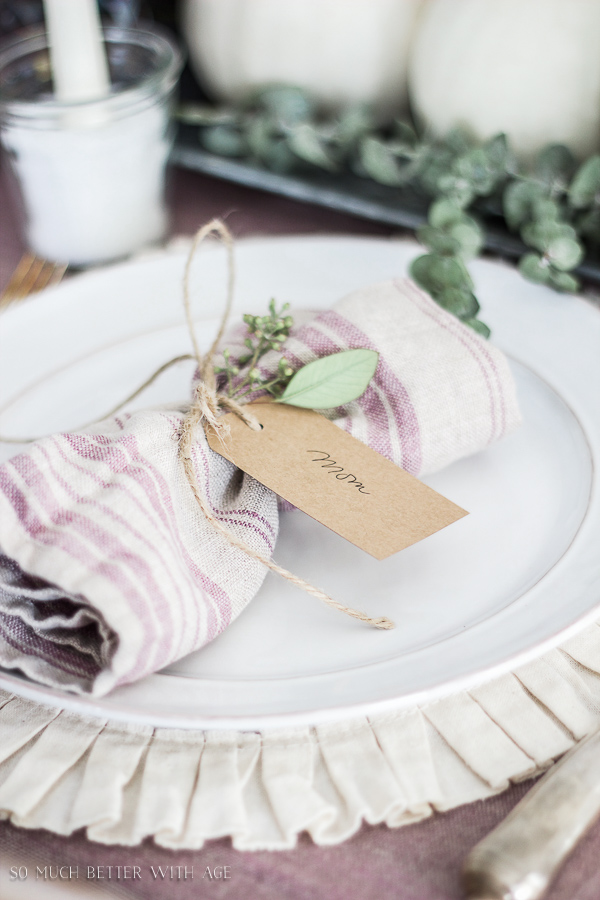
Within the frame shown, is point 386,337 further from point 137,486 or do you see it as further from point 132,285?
point 132,285

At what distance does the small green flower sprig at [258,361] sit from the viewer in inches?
19.2

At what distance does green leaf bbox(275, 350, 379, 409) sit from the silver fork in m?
0.42

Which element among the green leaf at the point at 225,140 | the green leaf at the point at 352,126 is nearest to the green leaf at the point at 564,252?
the green leaf at the point at 352,126

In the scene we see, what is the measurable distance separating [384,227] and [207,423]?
0.50 meters

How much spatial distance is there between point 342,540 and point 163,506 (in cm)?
13

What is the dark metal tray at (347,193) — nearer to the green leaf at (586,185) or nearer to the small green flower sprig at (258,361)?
the green leaf at (586,185)

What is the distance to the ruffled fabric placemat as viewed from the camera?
0.35m

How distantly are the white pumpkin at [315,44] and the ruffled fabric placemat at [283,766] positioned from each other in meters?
0.68

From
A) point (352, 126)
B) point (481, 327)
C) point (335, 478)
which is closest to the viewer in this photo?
point (335, 478)

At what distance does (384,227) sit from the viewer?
2.87 feet

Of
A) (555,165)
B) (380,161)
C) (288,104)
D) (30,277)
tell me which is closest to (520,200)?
(555,165)

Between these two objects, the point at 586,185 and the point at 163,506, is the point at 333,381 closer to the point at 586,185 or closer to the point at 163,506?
the point at 163,506

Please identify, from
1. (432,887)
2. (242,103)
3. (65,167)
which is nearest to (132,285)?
(65,167)

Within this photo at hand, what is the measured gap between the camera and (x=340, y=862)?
0.35 m
